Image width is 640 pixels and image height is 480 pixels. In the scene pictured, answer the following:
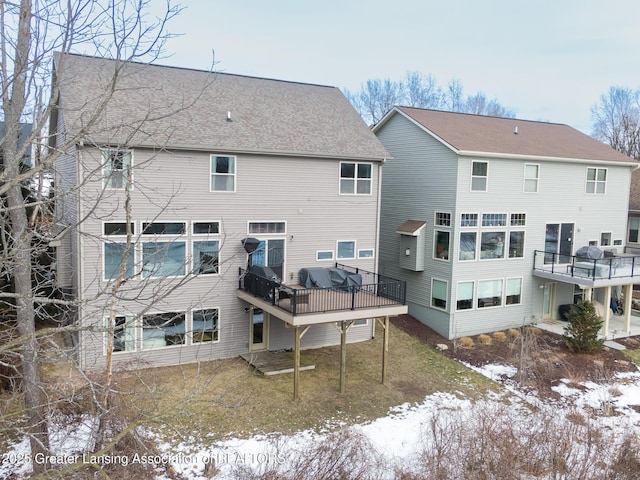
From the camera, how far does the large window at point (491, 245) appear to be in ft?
64.2

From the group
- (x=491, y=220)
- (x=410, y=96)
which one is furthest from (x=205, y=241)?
(x=410, y=96)

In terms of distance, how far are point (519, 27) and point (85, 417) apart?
68.3 ft

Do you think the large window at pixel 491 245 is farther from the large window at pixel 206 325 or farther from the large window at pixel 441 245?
the large window at pixel 206 325

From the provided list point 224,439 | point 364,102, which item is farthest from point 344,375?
point 364,102

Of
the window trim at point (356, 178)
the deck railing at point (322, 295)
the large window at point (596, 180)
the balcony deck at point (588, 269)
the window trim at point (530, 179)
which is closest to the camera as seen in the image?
the deck railing at point (322, 295)

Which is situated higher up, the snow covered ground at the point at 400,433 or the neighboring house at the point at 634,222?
the neighboring house at the point at 634,222

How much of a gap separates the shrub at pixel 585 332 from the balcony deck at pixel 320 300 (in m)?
7.53

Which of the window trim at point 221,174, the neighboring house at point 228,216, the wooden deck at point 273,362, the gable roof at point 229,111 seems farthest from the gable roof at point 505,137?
the wooden deck at point 273,362

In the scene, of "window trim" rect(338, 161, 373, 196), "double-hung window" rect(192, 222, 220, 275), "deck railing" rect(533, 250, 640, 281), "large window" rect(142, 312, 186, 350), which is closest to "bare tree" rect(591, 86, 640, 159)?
"deck railing" rect(533, 250, 640, 281)

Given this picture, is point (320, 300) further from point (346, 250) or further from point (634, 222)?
point (634, 222)

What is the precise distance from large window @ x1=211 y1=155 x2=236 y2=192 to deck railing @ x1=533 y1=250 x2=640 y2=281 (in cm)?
1305

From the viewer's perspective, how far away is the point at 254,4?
9.12m

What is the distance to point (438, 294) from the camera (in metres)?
19.7

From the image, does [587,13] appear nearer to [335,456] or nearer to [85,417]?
[335,456]
